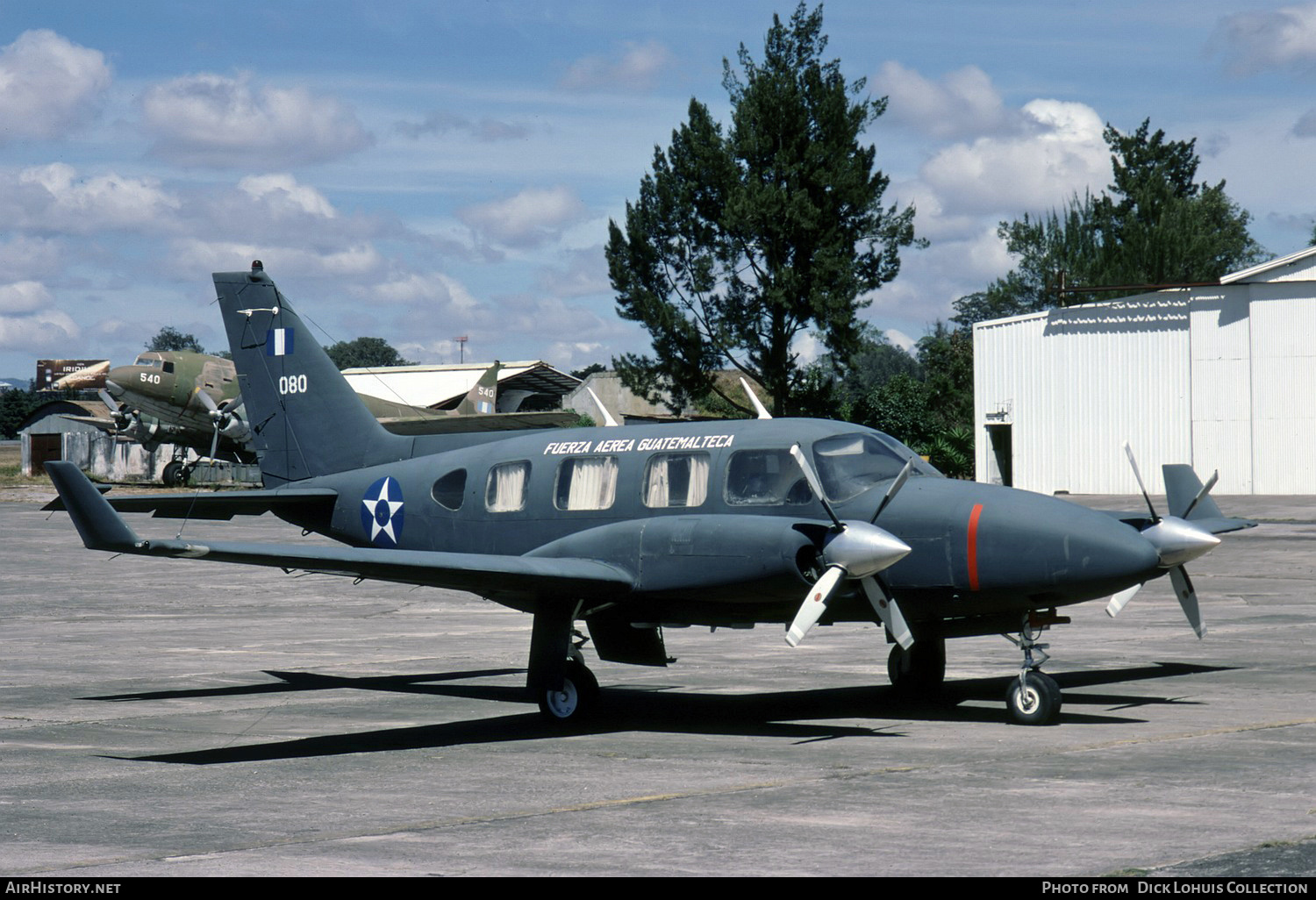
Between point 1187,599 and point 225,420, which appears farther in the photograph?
point 225,420

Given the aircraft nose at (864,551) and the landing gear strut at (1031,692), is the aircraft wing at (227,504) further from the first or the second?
the landing gear strut at (1031,692)

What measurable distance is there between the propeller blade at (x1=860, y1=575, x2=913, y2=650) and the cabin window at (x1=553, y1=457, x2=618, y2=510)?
10.4ft

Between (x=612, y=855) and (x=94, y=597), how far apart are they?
23.3 metres

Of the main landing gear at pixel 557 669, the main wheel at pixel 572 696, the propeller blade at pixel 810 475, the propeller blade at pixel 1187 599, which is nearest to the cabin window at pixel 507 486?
the main landing gear at pixel 557 669

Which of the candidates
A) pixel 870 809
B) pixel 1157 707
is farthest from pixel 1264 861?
pixel 1157 707

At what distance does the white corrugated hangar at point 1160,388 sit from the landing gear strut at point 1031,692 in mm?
39653

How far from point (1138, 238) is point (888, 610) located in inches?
3156

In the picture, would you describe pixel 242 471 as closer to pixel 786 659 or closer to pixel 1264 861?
pixel 786 659

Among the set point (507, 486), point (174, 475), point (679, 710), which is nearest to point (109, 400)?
point (174, 475)

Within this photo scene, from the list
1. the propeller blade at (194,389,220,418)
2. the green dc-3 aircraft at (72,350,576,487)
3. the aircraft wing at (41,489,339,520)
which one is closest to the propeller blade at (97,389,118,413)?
the green dc-3 aircraft at (72,350,576,487)

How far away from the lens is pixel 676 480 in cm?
1452

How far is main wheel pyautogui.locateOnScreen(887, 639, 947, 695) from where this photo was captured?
1545cm

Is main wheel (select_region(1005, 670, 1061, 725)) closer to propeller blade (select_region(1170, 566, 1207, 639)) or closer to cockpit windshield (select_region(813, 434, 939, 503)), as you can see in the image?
cockpit windshield (select_region(813, 434, 939, 503))

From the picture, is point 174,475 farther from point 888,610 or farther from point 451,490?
point 888,610
